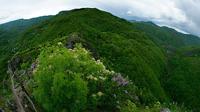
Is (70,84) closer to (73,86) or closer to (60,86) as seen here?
(73,86)

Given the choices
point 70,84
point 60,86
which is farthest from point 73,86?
point 60,86

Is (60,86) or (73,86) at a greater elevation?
(60,86)

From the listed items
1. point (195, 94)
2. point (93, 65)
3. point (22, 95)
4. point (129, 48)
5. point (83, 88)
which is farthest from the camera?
point (195, 94)

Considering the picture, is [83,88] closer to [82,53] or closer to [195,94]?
[82,53]

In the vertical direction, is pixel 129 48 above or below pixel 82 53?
below

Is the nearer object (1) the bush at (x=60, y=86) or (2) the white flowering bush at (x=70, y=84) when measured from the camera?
(1) the bush at (x=60, y=86)

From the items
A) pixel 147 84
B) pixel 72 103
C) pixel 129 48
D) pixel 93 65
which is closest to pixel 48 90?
pixel 72 103

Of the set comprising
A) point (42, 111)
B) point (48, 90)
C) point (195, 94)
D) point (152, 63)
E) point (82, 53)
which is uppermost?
point (82, 53)

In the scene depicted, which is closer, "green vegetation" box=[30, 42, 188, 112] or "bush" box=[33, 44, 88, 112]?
"bush" box=[33, 44, 88, 112]

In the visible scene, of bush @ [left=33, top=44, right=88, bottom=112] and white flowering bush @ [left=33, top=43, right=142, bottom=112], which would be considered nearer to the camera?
bush @ [left=33, top=44, right=88, bottom=112]

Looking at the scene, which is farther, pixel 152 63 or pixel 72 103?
pixel 152 63

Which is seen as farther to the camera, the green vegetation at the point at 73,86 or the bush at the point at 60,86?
the green vegetation at the point at 73,86
